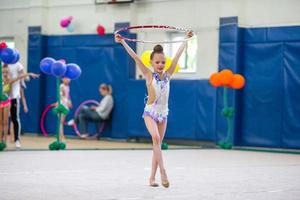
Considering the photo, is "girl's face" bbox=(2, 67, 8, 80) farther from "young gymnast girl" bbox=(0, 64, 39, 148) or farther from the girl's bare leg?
the girl's bare leg

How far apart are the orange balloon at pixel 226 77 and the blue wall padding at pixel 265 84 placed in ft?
3.24

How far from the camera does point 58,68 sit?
1619 centimetres

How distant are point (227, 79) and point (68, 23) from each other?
6585 millimetres

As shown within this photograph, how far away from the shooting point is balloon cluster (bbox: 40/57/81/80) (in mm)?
16234

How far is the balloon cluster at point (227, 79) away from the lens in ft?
60.4

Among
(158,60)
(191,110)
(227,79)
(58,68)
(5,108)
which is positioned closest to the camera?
(158,60)

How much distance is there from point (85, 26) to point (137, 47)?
7.00 feet

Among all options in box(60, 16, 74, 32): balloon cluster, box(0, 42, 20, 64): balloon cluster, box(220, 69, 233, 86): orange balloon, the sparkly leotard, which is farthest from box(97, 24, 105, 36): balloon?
the sparkly leotard

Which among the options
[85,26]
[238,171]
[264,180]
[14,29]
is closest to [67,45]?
[85,26]

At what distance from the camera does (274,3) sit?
19.0m

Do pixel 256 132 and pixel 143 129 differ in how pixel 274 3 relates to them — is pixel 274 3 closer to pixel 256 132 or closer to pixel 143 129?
pixel 256 132

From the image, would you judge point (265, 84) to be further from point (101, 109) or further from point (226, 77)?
point (101, 109)

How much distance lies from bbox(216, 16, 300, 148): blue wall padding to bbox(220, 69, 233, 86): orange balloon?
0.99 meters

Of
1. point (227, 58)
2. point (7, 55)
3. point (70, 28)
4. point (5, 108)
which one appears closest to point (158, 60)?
point (7, 55)
